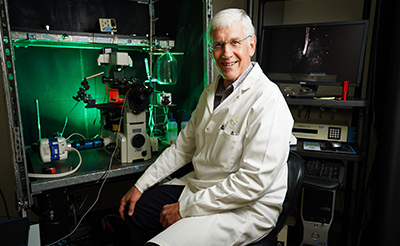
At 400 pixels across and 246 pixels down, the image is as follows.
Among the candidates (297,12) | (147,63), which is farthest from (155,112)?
(297,12)

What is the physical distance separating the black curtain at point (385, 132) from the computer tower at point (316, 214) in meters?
0.22

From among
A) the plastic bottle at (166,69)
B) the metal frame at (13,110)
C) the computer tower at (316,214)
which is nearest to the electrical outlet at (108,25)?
the plastic bottle at (166,69)

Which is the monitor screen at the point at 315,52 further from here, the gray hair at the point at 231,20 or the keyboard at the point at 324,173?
the gray hair at the point at 231,20

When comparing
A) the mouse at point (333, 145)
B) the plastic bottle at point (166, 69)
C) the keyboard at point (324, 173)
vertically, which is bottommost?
the keyboard at point (324, 173)

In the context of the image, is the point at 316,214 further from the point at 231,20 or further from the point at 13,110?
the point at 13,110

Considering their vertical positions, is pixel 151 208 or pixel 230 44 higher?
pixel 230 44

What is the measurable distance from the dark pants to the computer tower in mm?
941

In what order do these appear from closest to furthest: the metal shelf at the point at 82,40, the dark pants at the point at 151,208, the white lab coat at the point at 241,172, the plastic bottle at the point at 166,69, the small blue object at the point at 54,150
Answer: the white lab coat at the point at 241,172, the dark pants at the point at 151,208, the small blue object at the point at 54,150, the metal shelf at the point at 82,40, the plastic bottle at the point at 166,69

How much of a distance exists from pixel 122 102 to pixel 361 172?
5.27 feet

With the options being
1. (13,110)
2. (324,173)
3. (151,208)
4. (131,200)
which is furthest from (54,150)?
(324,173)

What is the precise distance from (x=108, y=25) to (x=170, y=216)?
1.36 meters

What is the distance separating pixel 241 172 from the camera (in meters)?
1.09

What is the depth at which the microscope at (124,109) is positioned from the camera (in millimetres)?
1577

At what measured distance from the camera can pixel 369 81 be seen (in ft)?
5.59
